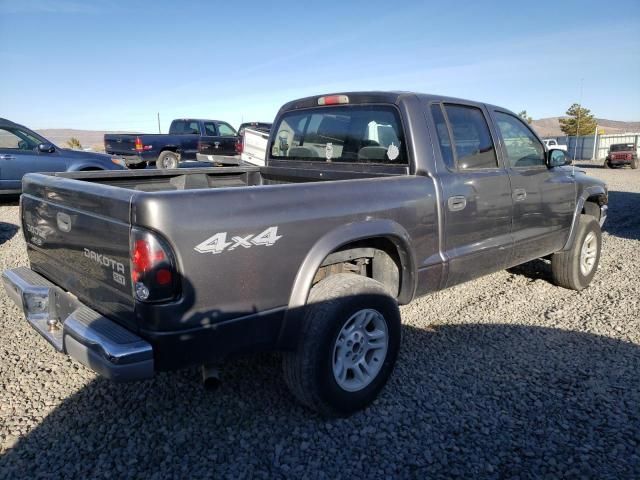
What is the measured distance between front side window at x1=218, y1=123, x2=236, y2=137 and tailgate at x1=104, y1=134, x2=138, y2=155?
3165 millimetres

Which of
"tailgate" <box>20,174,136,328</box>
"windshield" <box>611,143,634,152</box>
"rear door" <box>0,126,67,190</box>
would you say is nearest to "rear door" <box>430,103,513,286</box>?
"tailgate" <box>20,174,136,328</box>

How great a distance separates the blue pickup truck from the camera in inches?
582

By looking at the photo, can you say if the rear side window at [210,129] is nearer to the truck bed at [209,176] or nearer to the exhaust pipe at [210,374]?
the truck bed at [209,176]

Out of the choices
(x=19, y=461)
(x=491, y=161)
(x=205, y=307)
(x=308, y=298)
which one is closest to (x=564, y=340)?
(x=491, y=161)

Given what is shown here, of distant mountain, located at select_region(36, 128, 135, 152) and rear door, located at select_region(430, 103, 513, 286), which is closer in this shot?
rear door, located at select_region(430, 103, 513, 286)

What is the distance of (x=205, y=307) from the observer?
2.14 metres

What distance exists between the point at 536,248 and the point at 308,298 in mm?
2568

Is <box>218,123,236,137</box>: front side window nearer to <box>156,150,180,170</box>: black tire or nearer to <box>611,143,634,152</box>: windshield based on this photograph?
<box>156,150,180,170</box>: black tire

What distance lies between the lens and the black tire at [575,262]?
478 cm

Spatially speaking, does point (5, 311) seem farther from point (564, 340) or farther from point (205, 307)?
point (564, 340)

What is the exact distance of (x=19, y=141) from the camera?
911cm

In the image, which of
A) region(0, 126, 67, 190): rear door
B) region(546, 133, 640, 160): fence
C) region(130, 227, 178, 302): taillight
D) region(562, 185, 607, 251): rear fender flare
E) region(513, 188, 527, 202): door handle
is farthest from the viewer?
region(546, 133, 640, 160): fence

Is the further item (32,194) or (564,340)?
(564,340)

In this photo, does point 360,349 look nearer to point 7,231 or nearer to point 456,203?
point 456,203
